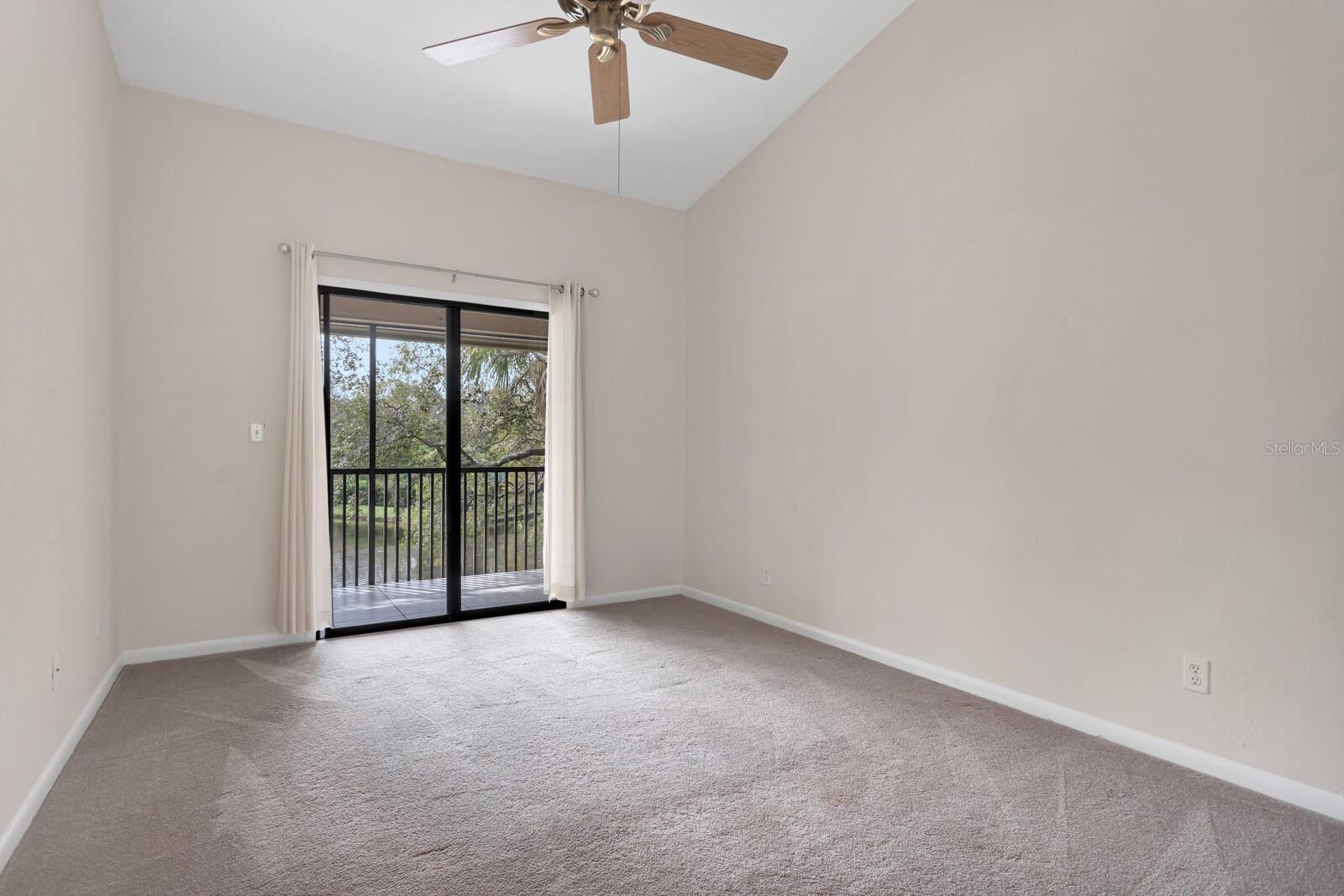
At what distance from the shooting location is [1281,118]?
86.6 inches

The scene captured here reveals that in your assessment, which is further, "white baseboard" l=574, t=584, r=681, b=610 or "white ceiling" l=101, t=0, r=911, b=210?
"white baseboard" l=574, t=584, r=681, b=610

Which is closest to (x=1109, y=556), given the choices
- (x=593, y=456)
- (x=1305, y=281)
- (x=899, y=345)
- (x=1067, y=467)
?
(x=1067, y=467)

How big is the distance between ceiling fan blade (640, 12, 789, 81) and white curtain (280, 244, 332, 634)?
2.41m

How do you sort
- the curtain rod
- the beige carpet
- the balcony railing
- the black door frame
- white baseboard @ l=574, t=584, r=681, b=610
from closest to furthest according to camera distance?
1. the beige carpet
2. the curtain rod
3. the black door frame
4. the balcony railing
5. white baseboard @ l=574, t=584, r=681, b=610

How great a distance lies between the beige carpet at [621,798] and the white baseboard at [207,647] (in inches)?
6.9

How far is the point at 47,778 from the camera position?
2164 mm

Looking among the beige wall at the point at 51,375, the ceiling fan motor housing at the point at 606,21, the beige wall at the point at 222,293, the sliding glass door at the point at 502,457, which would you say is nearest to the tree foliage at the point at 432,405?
the sliding glass door at the point at 502,457

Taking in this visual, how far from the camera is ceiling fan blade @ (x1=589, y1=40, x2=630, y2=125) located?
256 centimetres

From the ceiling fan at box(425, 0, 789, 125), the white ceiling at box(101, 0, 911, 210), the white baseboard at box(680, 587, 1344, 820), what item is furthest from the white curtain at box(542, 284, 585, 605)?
the ceiling fan at box(425, 0, 789, 125)

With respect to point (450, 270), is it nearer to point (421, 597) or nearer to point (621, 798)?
point (421, 597)

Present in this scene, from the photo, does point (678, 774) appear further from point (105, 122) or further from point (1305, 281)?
point (105, 122)

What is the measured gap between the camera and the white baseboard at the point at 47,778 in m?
1.82
